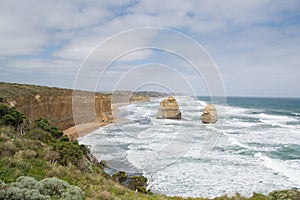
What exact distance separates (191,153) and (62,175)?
13.0m

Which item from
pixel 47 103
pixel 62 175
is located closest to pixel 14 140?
pixel 62 175

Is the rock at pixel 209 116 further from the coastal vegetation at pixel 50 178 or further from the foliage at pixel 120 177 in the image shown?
the coastal vegetation at pixel 50 178

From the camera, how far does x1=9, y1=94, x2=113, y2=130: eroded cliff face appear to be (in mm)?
23305

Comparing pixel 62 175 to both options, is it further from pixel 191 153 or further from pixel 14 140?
pixel 191 153

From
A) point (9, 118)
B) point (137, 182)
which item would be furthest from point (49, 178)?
point (9, 118)

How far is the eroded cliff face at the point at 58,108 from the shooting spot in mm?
23305

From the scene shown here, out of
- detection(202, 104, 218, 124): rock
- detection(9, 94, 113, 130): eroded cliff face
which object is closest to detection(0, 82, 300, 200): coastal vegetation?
detection(9, 94, 113, 130): eroded cliff face

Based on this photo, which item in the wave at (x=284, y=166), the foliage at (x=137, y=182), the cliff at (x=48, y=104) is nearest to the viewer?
the foliage at (x=137, y=182)

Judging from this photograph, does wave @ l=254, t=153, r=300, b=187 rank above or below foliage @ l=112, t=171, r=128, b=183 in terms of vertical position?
below

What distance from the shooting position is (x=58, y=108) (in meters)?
30.2

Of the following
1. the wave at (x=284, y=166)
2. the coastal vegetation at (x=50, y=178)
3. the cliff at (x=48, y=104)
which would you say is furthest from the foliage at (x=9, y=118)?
the wave at (x=284, y=166)

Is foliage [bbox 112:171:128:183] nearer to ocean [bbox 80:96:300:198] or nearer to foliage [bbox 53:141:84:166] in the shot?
ocean [bbox 80:96:300:198]

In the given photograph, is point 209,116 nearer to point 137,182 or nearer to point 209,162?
point 209,162

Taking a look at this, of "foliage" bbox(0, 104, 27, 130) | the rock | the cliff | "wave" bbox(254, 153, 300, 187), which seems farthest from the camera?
the rock
